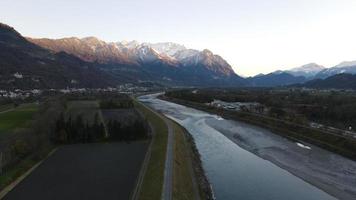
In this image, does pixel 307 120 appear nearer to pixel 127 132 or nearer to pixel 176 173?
pixel 127 132

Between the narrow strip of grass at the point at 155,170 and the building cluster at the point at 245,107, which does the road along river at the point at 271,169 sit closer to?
the narrow strip of grass at the point at 155,170

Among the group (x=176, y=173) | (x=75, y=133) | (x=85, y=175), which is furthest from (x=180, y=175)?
(x=75, y=133)

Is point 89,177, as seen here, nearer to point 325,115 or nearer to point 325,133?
point 325,133

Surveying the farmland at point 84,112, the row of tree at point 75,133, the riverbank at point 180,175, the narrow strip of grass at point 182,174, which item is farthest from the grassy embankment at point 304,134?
the farmland at point 84,112

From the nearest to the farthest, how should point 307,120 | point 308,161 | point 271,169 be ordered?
point 271,169
point 308,161
point 307,120

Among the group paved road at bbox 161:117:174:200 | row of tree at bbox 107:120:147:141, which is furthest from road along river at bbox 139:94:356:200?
row of tree at bbox 107:120:147:141
